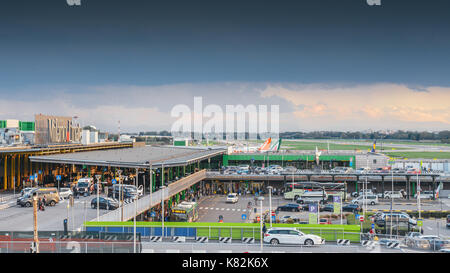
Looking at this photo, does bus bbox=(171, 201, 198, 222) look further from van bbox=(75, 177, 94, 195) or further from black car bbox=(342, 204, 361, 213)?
black car bbox=(342, 204, 361, 213)

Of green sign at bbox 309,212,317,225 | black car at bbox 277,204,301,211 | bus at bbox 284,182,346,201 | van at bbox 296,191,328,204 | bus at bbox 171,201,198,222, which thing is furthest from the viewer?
bus at bbox 284,182,346,201

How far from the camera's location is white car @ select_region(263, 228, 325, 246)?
15592 millimetres

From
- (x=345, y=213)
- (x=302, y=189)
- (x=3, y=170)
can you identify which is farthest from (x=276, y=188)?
(x=3, y=170)

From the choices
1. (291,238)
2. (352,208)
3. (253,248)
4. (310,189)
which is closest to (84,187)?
(253,248)

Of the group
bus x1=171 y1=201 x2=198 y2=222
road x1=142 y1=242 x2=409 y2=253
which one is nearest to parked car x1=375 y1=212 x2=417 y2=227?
road x1=142 y1=242 x2=409 y2=253

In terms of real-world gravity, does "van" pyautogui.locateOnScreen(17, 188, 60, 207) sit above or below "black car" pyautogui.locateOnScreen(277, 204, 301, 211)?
above

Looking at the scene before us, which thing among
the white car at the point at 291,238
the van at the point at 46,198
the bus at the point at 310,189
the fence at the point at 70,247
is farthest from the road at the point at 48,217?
the bus at the point at 310,189

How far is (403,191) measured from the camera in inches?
1549

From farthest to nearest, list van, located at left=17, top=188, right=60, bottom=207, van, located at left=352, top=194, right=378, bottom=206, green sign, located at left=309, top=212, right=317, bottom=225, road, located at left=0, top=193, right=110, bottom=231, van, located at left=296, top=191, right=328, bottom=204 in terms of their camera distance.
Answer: van, located at left=296, top=191, right=328, bottom=204 < van, located at left=352, top=194, right=378, bottom=206 < van, located at left=17, top=188, right=60, bottom=207 < green sign, located at left=309, top=212, right=317, bottom=225 < road, located at left=0, top=193, right=110, bottom=231

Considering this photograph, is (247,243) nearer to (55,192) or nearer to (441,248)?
(441,248)

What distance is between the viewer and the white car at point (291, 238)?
15592mm

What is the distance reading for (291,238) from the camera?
15680 millimetres

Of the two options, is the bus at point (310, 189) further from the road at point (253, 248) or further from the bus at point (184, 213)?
the road at point (253, 248)
